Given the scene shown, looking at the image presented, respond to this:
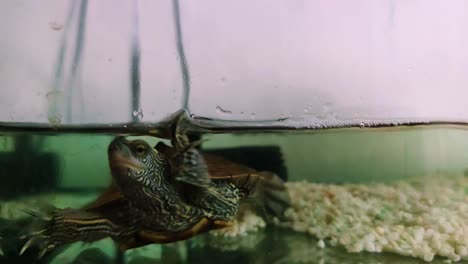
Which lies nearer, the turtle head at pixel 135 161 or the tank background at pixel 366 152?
the turtle head at pixel 135 161

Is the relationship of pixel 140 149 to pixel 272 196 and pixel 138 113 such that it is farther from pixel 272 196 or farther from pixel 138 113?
pixel 272 196

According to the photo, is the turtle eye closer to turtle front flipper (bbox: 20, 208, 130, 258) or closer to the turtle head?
the turtle head

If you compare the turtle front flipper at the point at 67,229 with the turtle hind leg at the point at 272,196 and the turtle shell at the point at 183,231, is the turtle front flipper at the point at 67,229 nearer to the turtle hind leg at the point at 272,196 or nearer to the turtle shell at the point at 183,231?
the turtle shell at the point at 183,231

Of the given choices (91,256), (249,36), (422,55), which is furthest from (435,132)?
(91,256)

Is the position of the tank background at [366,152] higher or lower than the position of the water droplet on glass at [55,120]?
lower

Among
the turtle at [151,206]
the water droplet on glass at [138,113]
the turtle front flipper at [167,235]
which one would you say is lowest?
the turtle front flipper at [167,235]

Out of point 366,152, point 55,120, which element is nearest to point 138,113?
point 55,120

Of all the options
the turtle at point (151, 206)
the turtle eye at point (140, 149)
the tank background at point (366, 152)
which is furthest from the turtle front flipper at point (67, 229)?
the tank background at point (366, 152)

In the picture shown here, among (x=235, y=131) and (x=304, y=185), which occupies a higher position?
(x=235, y=131)
